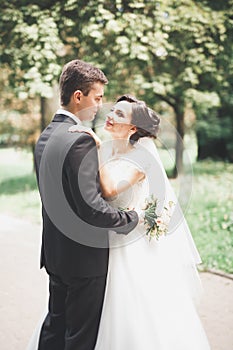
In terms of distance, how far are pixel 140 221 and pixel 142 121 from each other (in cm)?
62

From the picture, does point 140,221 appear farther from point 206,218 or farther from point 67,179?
point 206,218

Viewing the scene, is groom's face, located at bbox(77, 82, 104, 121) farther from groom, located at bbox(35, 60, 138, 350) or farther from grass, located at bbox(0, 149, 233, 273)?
grass, located at bbox(0, 149, 233, 273)

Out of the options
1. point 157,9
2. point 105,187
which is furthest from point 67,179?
point 157,9

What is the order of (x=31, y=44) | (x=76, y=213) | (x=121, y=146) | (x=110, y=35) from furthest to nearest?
(x=110, y=35)
(x=31, y=44)
(x=121, y=146)
(x=76, y=213)

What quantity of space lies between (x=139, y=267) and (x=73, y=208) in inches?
25.4

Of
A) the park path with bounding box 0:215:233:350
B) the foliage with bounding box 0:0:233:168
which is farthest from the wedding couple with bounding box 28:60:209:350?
the foliage with bounding box 0:0:233:168

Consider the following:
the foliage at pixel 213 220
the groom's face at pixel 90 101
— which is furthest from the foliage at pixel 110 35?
the groom's face at pixel 90 101

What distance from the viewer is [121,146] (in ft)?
10.2

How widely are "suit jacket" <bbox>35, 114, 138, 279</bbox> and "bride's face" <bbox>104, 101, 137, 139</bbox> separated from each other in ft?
1.04

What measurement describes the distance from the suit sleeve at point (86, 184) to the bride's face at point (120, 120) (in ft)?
1.51

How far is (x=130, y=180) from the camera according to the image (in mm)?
2857

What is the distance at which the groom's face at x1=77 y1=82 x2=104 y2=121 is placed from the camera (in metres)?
2.72

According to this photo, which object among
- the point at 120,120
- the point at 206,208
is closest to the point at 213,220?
the point at 206,208

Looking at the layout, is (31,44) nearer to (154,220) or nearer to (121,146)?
(121,146)
